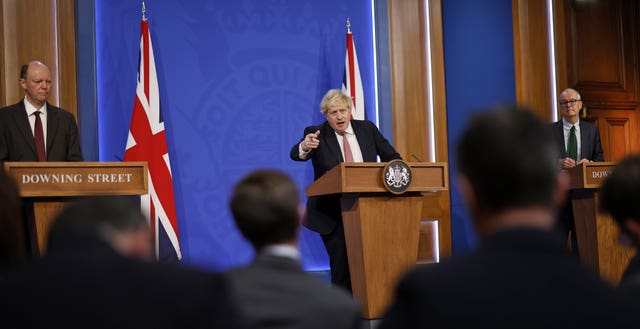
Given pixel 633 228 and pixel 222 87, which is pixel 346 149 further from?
pixel 633 228

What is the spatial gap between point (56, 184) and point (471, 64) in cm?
425

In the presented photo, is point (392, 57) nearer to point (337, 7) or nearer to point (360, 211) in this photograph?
point (337, 7)

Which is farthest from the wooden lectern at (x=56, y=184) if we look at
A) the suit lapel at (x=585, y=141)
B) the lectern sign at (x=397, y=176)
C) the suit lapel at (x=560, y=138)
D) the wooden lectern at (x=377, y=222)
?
the suit lapel at (x=585, y=141)

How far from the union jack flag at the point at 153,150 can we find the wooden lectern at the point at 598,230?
114 inches

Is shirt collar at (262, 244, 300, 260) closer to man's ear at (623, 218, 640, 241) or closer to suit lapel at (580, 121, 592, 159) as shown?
man's ear at (623, 218, 640, 241)

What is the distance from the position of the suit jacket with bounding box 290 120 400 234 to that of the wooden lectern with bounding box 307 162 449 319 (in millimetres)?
266

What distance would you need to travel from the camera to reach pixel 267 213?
5.65 feet

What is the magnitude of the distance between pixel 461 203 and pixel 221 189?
7.20ft

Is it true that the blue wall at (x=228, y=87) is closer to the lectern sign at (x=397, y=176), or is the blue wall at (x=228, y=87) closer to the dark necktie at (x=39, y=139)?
the dark necktie at (x=39, y=139)

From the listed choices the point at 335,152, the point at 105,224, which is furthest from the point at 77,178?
the point at 105,224

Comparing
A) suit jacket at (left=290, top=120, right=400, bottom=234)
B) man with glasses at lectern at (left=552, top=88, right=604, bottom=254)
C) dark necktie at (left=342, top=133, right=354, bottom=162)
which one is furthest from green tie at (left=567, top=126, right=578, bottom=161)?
dark necktie at (left=342, top=133, right=354, bottom=162)

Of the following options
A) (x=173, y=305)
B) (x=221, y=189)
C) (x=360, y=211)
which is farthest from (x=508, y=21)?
(x=173, y=305)

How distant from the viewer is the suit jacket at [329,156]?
450 cm

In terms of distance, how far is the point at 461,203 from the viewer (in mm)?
6574
